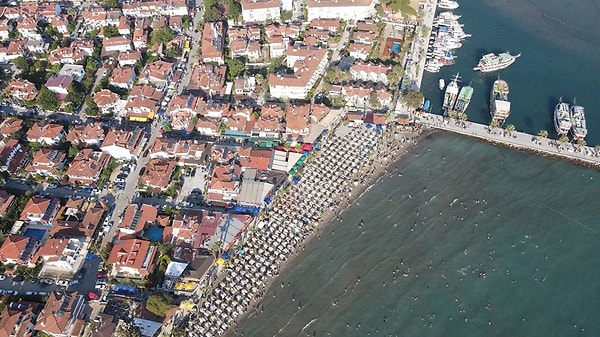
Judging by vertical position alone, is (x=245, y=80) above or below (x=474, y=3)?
below

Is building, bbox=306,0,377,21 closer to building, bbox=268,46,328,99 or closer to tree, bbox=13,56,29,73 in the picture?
building, bbox=268,46,328,99

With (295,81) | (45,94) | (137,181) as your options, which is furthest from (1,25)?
(295,81)

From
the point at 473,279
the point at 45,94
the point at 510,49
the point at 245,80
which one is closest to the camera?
the point at 473,279

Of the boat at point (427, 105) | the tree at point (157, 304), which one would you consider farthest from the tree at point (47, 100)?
the boat at point (427, 105)

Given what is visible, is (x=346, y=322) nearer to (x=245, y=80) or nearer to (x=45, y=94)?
(x=245, y=80)

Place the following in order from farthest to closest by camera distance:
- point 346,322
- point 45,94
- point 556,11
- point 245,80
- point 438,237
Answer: point 556,11
point 245,80
point 45,94
point 438,237
point 346,322

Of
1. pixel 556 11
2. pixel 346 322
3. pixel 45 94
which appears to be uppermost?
pixel 556 11

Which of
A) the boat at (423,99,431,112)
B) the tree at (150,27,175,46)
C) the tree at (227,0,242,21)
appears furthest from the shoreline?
the tree at (150,27,175,46)

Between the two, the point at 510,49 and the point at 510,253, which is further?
the point at 510,49
